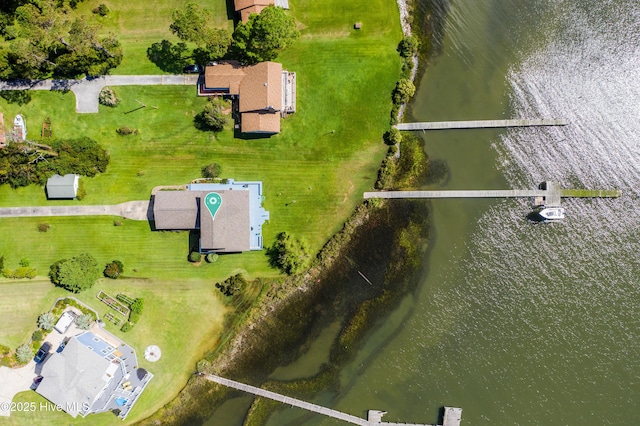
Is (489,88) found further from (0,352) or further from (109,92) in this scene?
(0,352)

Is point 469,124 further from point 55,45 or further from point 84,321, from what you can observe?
point 84,321

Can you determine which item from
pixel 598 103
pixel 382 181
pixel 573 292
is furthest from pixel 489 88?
pixel 573 292

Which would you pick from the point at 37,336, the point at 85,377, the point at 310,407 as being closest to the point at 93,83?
the point at 37,336

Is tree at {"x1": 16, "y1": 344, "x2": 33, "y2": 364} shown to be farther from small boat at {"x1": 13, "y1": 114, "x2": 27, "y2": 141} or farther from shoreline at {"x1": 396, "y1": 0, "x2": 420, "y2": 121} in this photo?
shoreline at {"x1": 396, "y1": 0, "x2": 420, "y2": 121}

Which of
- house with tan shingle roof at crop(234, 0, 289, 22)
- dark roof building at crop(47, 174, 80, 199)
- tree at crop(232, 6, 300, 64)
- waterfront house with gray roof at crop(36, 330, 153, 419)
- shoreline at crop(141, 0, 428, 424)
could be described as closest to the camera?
tree at crop(232, 6, 300, 64)

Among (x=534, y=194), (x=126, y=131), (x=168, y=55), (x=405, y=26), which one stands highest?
(x=405, y=26)

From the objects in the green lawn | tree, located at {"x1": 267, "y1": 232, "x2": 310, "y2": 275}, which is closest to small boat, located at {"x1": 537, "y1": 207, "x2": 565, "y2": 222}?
the green lawn
